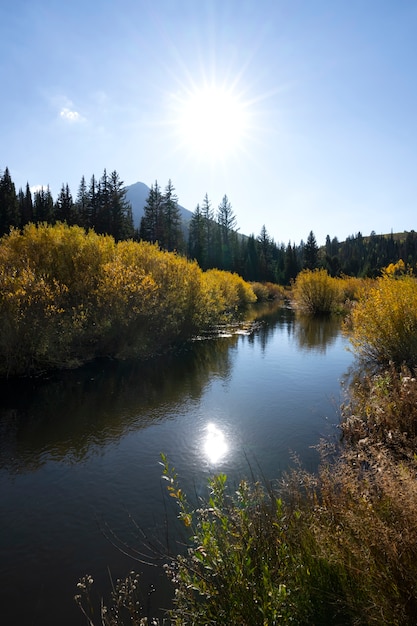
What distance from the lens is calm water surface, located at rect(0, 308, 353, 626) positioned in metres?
4.77

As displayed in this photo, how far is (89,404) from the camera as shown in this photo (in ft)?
35.6

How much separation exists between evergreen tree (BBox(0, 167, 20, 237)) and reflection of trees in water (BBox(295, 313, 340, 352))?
37732 millimetres

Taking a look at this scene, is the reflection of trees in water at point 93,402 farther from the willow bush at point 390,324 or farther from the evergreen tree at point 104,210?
the evergreen tree at point 104,210

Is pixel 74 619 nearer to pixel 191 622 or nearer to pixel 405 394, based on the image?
pixel 191 622

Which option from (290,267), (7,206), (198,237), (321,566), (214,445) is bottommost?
(214,445)

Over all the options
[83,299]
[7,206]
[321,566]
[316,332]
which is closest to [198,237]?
[7,206]

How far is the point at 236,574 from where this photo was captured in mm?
3047

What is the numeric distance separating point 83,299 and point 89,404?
18.2ft

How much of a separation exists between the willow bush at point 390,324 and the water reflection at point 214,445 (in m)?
5.34

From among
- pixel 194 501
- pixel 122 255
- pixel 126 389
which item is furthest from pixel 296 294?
pixel 194 501

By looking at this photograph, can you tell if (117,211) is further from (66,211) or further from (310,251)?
(310,251)

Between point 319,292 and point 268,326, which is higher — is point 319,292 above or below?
above

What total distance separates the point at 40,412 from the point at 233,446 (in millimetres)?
5233

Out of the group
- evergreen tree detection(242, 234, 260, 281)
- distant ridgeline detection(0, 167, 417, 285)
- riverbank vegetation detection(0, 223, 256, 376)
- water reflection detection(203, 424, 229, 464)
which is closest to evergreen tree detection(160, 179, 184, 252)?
distant ridgeline detection(0, 167, 417, 285)
